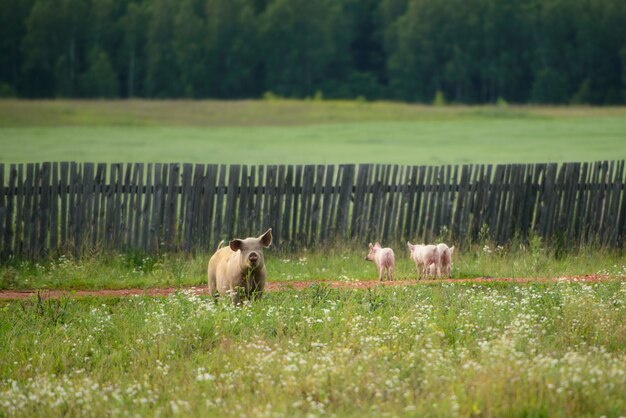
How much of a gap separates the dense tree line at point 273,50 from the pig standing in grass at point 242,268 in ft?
209

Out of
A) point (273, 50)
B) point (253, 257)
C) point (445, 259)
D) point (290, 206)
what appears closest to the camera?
point (253, 257)

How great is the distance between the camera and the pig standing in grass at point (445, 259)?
1263 centimetres

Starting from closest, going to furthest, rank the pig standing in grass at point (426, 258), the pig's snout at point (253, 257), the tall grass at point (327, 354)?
the tall grass at point (327, 354) < the pig's snout at point (253, 257) < the pig standing in grass at point (426, 258)

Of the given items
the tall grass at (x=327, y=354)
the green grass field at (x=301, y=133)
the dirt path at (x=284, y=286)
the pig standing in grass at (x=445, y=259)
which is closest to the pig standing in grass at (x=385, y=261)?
the dirt path at (x=284, y=286)

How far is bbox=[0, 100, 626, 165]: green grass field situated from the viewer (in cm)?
3588

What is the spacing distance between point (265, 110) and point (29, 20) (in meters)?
25.7

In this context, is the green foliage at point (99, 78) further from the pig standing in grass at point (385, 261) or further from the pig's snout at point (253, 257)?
the pig's snout at point (253, 257)

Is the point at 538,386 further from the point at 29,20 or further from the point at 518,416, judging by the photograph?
the point at 29,20

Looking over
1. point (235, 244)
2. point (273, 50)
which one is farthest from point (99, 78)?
point (235, 244)

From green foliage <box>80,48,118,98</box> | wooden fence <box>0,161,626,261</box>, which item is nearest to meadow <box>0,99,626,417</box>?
wooden fence <box>0,161,626,261</box>

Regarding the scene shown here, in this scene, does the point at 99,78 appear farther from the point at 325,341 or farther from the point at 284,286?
the point at 325,341

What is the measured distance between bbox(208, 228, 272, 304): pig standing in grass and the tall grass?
0.25 meters

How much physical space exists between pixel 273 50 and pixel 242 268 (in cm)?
6903

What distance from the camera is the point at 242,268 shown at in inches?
Result: 398
